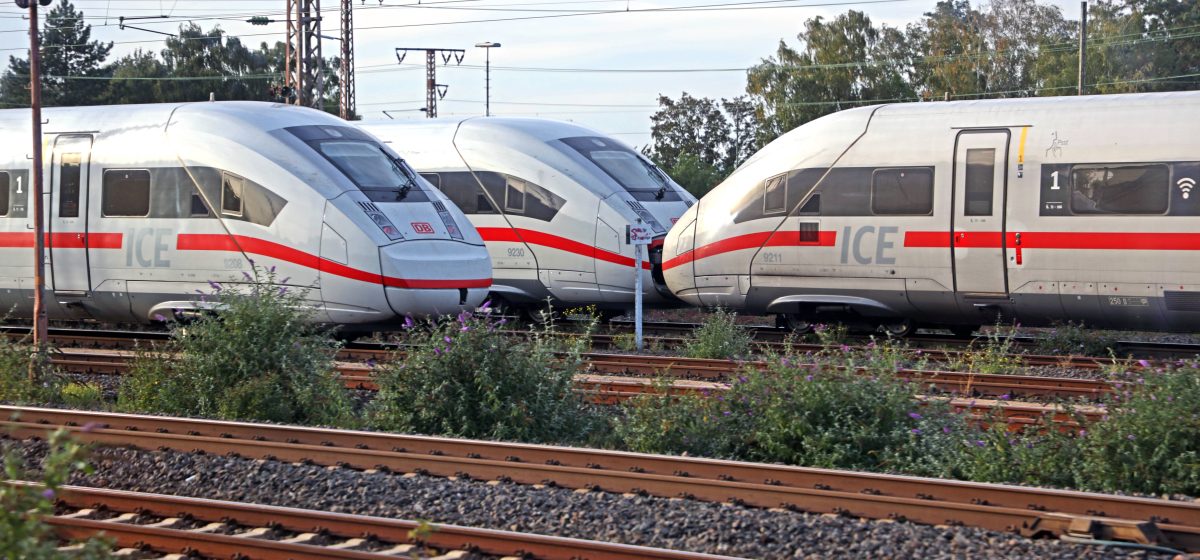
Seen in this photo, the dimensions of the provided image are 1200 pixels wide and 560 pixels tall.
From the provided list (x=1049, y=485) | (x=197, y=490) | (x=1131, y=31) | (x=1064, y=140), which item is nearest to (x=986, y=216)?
(x=1064, y=140)

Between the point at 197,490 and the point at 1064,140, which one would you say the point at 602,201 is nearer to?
the point at 1064,140

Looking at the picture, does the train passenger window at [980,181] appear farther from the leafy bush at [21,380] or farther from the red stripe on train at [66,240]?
the red stripe on train at [66,240]

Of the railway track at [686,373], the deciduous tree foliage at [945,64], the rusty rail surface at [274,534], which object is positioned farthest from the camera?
the deciduous tree foliage at [945,64]

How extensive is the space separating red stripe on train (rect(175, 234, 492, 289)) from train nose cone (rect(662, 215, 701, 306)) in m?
3.03

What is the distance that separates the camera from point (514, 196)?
17.6 metres

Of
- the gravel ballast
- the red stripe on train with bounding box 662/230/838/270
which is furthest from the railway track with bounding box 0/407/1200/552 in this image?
the red stripe on train with bounding box 662/230/838/270

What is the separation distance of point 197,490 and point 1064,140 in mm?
9985

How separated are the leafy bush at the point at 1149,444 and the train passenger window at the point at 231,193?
30.9ft

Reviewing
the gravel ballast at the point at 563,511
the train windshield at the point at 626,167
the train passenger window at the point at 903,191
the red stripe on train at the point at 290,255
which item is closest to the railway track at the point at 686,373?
the red stripe on train at the point at 290,255

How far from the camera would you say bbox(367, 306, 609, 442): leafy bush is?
947cm

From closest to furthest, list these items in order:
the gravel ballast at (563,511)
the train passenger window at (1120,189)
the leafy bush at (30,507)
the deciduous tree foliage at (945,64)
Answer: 1. the leafy bush at (30,507)
2. the gravel ballast at (563,511)
3. the train passenger window at (1120,189)
4. the deciduous tree foliage at (945,64)

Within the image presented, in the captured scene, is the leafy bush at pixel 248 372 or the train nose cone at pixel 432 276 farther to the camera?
the train nose cone at pixel 432 276

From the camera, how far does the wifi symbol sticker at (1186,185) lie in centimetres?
1285

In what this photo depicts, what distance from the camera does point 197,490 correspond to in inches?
305
